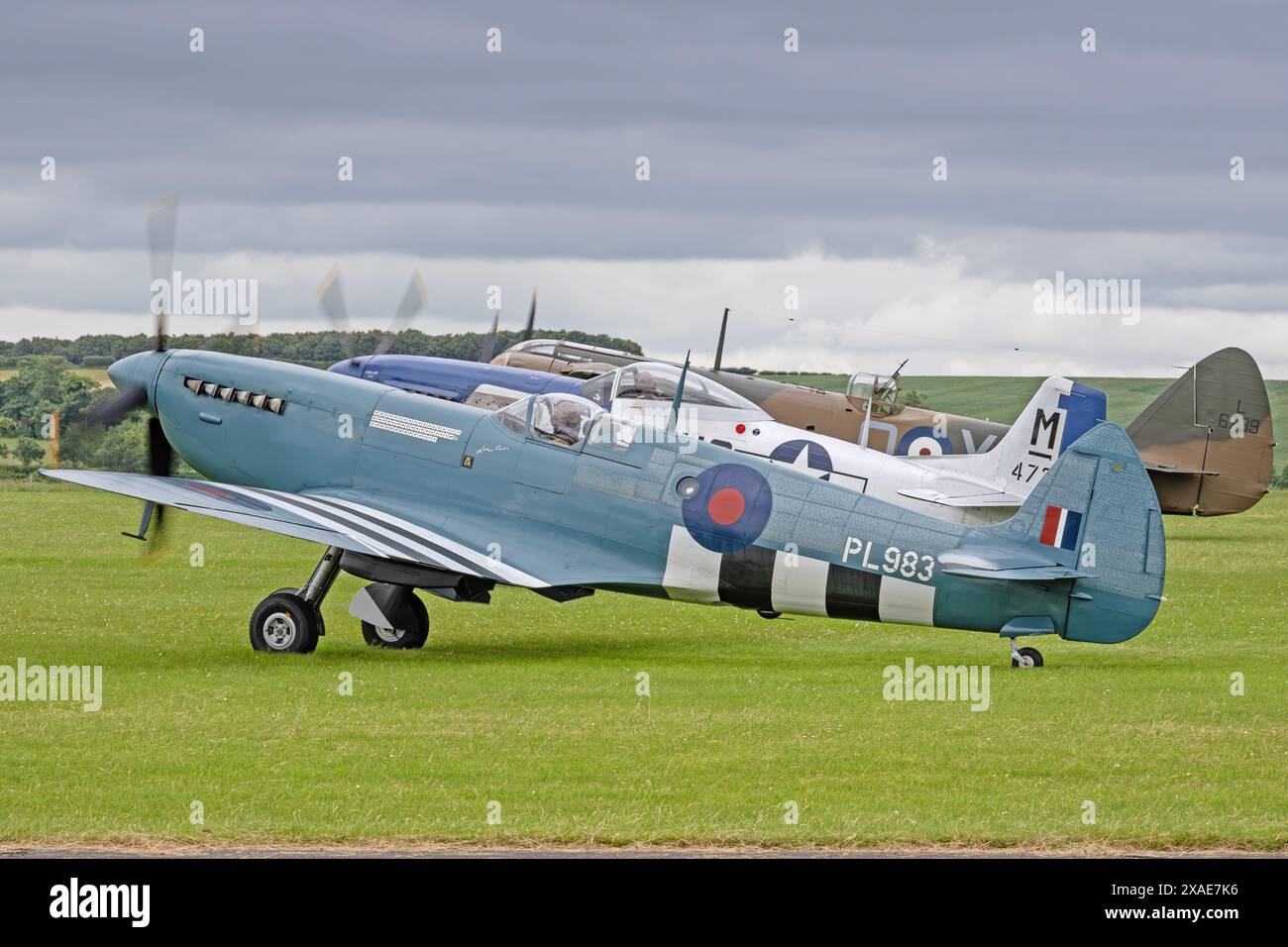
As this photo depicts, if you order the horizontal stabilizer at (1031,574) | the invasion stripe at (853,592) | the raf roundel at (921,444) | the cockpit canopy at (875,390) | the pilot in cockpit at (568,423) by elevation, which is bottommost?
the invasion stripe at (853,592)

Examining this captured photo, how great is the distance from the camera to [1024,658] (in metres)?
15.4

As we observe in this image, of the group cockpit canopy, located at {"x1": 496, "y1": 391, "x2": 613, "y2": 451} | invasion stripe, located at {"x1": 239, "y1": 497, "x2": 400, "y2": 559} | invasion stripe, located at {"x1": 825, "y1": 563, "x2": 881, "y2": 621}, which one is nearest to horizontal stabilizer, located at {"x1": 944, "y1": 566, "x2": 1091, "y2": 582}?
invasion stripe, located at {"x1": 825, "y1": 563, "x2": 881, "y2": 621}

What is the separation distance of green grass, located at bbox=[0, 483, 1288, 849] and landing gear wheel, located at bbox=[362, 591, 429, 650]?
0.40 m

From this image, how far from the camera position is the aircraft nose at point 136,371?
1858 centimetres

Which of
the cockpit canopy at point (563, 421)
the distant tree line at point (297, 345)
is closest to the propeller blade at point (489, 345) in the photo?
the distant tree line at point (297, 345)

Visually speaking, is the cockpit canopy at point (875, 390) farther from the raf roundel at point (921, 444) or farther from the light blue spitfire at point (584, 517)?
the light blue spitfire at point (584, 517)

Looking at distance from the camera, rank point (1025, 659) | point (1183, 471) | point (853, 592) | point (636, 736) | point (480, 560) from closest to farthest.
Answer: point (636, 736) → point (853, 592) → point (1025, 659) → point (480, 560) → point (1183, 471)

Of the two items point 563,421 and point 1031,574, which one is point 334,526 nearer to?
point 563,421

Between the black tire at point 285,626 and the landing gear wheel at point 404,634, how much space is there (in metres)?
0.87

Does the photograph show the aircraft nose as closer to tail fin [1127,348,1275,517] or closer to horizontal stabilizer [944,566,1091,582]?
horizontal stabilizer [944,566,1091,582]

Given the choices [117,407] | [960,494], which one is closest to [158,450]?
[117,407]

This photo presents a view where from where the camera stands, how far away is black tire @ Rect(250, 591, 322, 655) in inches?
640

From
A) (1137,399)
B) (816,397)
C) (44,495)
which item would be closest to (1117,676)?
(816,397)

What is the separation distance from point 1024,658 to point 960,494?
256 inches
